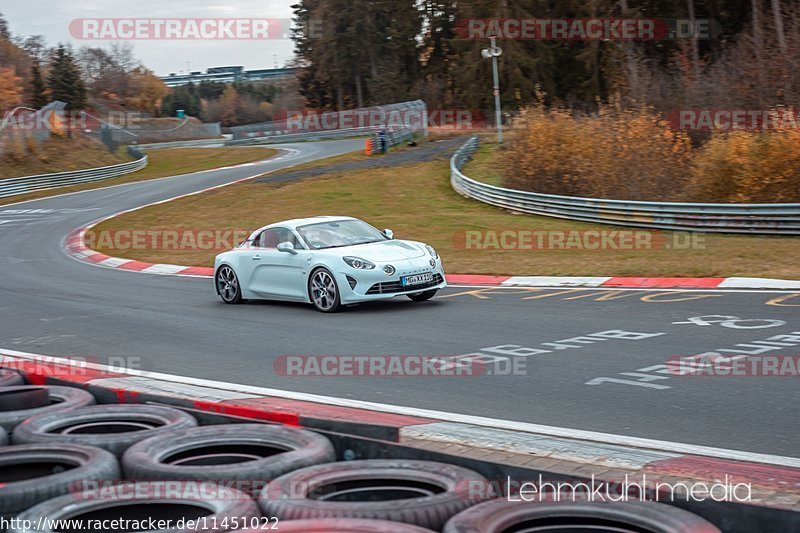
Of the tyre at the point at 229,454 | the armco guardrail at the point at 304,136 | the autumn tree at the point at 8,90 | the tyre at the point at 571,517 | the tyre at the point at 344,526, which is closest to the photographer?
the tyre at the point at 571,517

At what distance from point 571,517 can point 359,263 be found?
9703 millimetres

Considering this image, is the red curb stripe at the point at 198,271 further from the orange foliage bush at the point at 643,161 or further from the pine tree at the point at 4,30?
the pine tree at the point at 4,30

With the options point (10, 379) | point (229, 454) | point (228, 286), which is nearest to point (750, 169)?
point (228, 286)

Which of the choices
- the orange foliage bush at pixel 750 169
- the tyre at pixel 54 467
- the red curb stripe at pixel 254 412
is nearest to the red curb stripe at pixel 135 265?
the orange foliage bush at pixel 750 169

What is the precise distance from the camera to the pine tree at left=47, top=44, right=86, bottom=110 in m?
81.6

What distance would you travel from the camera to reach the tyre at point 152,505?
4.12m

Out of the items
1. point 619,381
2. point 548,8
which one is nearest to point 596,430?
point 619,381

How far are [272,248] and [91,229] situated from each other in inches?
778

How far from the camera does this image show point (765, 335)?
33.2 ft

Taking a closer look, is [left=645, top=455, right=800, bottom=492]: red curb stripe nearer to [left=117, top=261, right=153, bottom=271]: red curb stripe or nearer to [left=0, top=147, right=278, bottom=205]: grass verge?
[left=117, top=261, right=153, bottom=271]: red curb stripe

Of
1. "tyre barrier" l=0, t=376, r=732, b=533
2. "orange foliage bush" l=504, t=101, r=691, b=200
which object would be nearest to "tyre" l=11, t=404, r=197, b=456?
"tyre barrier" l=0, t=376, r=732, b=533

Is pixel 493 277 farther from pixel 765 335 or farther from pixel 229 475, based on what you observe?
pixel 229 475

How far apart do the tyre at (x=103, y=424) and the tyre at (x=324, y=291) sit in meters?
7.09

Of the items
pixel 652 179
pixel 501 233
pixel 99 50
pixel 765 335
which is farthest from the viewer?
pixel 99 50
